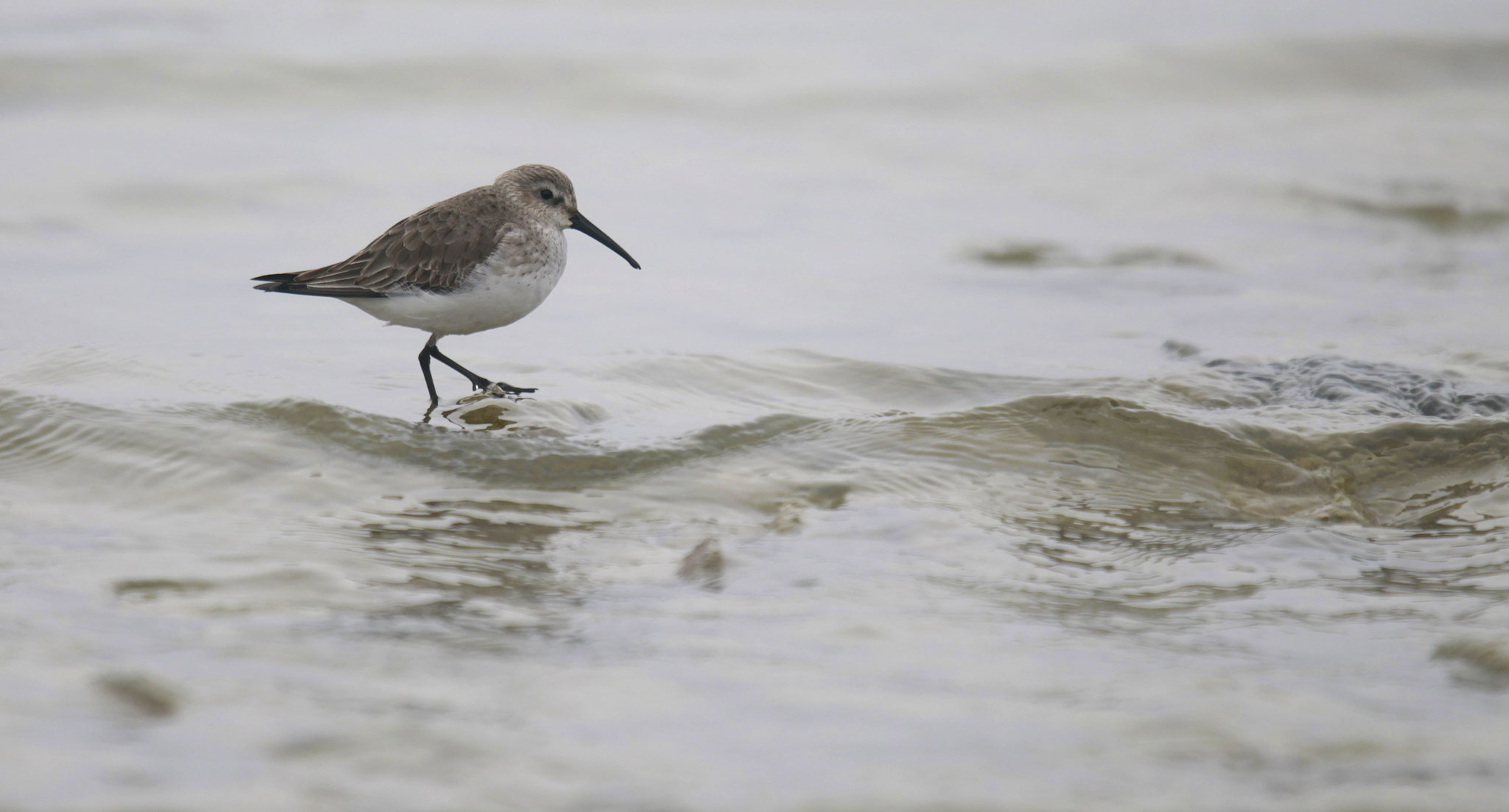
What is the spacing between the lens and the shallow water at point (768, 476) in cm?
312

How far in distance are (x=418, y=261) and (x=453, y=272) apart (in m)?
0.19

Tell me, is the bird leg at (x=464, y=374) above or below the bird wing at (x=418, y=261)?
below

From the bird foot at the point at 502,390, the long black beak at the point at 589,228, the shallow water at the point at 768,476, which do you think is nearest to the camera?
the shallow water at the point at 768,476

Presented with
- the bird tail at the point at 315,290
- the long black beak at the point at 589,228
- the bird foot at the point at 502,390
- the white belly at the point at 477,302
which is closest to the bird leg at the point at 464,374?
the bird foot at the point at 502,390

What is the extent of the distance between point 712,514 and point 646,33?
43.1 ft

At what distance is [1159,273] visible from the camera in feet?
32.5

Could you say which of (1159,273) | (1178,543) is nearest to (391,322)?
(1178,543)

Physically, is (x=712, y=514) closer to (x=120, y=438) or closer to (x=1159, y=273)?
(x=120, y=438)

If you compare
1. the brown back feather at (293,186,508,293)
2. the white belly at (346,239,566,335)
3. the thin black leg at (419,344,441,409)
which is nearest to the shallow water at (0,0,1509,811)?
the thin black leg at (419,344,441,409)

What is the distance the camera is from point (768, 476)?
5.38 metres

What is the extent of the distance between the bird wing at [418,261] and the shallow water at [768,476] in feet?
1.71

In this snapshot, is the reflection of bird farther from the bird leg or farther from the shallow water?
the shallow water

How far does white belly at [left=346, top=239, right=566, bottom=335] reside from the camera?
245 inches

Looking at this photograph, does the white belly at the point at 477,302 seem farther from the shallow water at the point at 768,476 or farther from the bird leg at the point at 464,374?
the shallow water at the point at 768,476
